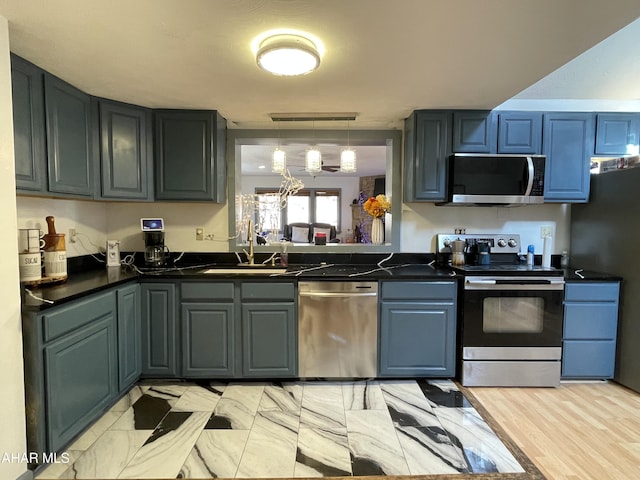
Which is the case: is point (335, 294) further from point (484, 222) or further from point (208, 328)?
point (484, 222)

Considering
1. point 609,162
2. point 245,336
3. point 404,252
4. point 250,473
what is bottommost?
point 250,473

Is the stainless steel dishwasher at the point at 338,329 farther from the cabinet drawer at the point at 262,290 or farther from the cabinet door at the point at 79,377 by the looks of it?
the cabinet door at the point at 79,377

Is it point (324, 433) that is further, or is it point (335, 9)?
point (324, 433)

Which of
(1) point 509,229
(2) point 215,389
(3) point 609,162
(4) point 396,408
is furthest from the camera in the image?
(1) point 509,229

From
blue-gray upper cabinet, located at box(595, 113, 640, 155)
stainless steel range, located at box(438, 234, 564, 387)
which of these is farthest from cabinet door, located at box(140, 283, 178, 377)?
blue-gray upper cabinet, located at box(595, 113, 640, 155)

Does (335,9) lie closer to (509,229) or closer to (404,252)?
(404,252)

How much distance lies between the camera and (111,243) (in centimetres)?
276

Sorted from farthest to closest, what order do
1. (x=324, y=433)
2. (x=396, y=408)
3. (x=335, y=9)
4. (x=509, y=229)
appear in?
1. (x=509, y=229)
2. (x=396, y=408)
3. (x=324, y=433)
4. (x=335, y=9)

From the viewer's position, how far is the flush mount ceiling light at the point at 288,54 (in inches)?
61.5

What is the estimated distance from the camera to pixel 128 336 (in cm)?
229

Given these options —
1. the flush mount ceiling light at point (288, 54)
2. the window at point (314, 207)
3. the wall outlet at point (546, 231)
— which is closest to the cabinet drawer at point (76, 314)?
the flush mount ceiling light at point (288, 54)

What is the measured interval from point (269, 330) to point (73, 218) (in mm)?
1774

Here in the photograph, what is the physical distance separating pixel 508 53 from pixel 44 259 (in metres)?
2.96

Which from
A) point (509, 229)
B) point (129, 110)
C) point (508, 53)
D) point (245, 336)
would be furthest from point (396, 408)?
point (129, 110)
